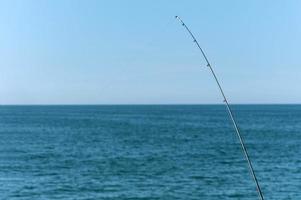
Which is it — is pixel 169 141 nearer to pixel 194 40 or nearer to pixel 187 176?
pixel 187 176

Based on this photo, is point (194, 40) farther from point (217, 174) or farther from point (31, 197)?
point (217, 174)

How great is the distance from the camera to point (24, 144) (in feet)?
229

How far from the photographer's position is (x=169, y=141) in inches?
2936

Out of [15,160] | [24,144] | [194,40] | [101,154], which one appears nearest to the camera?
[194,40]

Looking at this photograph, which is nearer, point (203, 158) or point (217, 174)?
point (217, 174)

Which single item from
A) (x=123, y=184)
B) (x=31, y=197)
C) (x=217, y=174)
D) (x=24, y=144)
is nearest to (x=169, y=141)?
(x=24, y=144)

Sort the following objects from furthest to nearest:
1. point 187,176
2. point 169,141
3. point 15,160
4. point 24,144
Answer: point 169,141
point 24,144
point 15,160
point 187,176

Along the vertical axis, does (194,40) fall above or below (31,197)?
above

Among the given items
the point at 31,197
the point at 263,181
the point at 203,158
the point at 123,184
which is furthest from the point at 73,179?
the point at 203,158

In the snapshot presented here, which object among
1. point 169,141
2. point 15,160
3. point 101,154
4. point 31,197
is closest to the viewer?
point 31,197

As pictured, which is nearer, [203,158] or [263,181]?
[263,181]

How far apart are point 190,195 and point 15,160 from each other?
77.9ft

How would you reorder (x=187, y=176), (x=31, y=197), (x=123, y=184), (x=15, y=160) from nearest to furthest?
1. (x=31, y=197)
2. (x=123, y=184)
3. (x=187, y=176)
4. (x=15, y=160)

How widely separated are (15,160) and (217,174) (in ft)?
66.8
